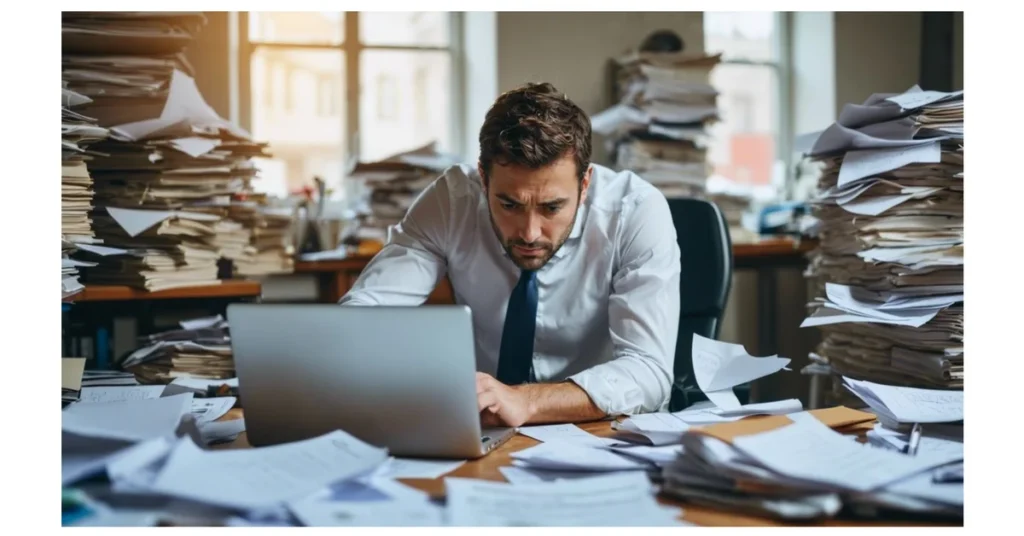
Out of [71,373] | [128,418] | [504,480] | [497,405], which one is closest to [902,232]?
[497,405]

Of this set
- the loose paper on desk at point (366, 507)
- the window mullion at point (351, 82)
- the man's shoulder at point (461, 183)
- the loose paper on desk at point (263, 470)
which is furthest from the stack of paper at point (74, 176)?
the window mullion at point (351, 82)

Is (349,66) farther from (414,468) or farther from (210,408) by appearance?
(414,468)

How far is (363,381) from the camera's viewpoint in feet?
3.20

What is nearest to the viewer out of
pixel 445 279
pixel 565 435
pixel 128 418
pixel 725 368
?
pixel 128 418

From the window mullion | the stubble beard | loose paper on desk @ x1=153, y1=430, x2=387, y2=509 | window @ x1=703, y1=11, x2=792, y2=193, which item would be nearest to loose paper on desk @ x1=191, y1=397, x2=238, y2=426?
loose paper on desk @ x1=153, y1=430, x2=387, y2=509

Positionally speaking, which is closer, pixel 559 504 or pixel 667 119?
pixel 559 504

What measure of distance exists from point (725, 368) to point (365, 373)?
2.04 ft

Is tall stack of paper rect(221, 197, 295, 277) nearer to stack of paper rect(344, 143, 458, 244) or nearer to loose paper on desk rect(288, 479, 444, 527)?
stack of paper rect(344, 143, 458, 244)

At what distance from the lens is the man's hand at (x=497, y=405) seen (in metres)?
1.15

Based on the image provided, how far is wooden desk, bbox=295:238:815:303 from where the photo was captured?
265 centimetres

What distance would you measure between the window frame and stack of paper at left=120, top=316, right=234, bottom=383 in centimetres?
122

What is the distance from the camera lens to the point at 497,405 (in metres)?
1.15
